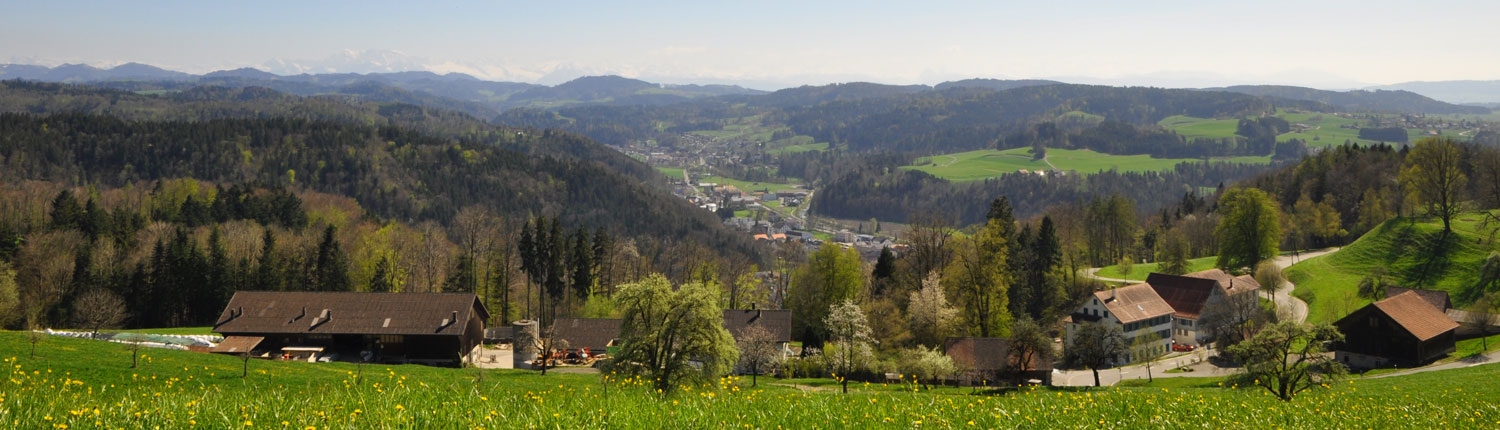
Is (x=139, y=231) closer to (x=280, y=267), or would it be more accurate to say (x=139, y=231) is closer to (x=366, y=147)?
(x=280, y=267)

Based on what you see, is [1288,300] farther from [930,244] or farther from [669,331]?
[669,331]

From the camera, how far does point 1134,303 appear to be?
68.2m

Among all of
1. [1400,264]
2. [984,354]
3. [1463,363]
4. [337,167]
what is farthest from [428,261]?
[337,167]

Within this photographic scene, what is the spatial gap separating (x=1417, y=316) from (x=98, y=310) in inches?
3632

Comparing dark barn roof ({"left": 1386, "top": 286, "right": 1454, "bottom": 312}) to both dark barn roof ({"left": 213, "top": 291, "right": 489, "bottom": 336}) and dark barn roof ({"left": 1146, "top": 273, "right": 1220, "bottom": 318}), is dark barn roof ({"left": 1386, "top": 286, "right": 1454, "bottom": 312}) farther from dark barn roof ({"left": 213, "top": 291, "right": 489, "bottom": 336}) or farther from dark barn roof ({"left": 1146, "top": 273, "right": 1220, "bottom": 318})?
dark barn roof ({"left": 213, "top": 291, "right": 489, "bottom": 336})

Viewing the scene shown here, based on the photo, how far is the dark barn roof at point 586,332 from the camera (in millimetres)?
61406

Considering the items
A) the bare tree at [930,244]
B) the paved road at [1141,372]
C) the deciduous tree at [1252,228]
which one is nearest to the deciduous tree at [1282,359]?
the paved road at [1141,372]

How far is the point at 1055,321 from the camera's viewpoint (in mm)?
72000

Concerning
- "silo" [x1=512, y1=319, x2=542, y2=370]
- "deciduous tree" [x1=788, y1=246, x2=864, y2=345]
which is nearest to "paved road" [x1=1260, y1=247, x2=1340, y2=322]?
"deciduous tree" [x1=788, y1=246, x2=864, y2=345]

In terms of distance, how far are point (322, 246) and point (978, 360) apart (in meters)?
59.3

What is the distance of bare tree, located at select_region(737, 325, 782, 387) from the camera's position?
54000 millimetres

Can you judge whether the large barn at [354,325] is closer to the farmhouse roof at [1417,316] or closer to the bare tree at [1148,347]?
the bare tree at [1148,347]

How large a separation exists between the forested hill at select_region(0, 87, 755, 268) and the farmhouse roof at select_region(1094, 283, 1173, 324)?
87860 mm

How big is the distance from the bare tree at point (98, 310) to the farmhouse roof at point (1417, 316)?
8797cm
